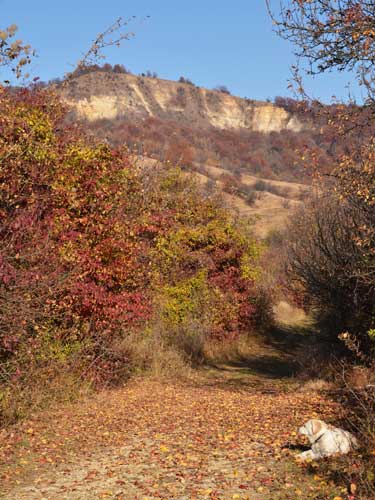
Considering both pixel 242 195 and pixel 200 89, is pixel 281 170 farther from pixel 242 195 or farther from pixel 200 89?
pixel 200 89

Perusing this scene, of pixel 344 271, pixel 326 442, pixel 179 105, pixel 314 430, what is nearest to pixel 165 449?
pixel 314 430

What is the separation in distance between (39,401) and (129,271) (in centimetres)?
333

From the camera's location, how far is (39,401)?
9.55 m

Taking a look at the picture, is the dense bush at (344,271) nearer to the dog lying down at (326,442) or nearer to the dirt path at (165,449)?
the dirt path at (165,449)

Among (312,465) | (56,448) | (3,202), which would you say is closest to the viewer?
(312,465)

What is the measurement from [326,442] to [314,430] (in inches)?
10.7

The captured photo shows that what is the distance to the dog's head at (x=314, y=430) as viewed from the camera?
6898mm

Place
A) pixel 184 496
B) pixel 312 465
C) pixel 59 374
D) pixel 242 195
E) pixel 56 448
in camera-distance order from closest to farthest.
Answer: pixel 184 496, pixel 312 465, pixel 56 448, pixel 59 374, pixel 242 195

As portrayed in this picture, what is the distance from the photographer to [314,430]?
22.9 ft

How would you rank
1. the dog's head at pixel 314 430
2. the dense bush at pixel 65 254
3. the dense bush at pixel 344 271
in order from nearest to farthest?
the dog's head at pixel 314 430 → the dense bush at pixel 65 254 → the dense bush at pixel 344 271

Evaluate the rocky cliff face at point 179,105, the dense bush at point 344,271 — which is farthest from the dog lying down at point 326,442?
the rocky cliff face at point 179,105

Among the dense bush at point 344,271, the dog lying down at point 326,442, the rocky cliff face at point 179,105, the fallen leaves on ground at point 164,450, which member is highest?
the rocky cliff face at point 179,105

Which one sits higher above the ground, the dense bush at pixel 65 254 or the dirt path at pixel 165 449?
the dense bush at pixel 65 254

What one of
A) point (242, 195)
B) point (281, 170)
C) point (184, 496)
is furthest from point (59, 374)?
point (281, 170)
